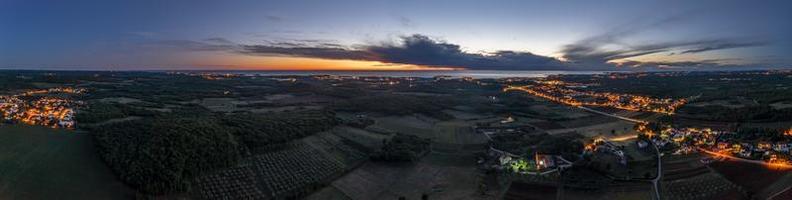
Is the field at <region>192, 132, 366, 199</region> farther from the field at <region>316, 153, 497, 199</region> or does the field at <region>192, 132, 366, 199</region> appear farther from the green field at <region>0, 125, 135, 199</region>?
the green field at <region>0, 125, 135, 199</region>

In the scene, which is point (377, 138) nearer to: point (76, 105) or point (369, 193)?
point (369, 193)

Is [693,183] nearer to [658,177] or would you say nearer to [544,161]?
[658,177]

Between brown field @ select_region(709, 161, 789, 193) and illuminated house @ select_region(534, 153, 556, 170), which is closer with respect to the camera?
brown field @ select_region(709, 161, 789, 193)

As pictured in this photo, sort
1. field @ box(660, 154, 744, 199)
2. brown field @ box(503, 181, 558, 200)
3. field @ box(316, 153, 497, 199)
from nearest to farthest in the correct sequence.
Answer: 1. field @ box(660, 154, 744, 199)
2. brown field @ box(503, 181, 558, 200)
3. field @ box(316, 153, 497, 199)

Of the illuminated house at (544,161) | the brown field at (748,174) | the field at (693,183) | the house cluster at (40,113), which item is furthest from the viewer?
the house cluster at (40,113)

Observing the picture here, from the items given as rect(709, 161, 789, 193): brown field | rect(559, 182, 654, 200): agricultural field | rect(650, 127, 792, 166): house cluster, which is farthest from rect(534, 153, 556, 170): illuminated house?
rect(650, 127, 792, 166): house cluster

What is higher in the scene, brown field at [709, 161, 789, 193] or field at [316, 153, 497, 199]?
brown field at [709, 161, 789, 193]

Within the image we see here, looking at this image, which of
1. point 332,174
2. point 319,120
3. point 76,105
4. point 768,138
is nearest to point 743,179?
point 768,138

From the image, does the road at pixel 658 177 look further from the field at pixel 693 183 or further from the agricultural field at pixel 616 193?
the agricultural field at pixel 616 193

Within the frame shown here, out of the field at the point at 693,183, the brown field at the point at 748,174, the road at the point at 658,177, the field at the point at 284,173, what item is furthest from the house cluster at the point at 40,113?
the brown field at the point at 748,174
